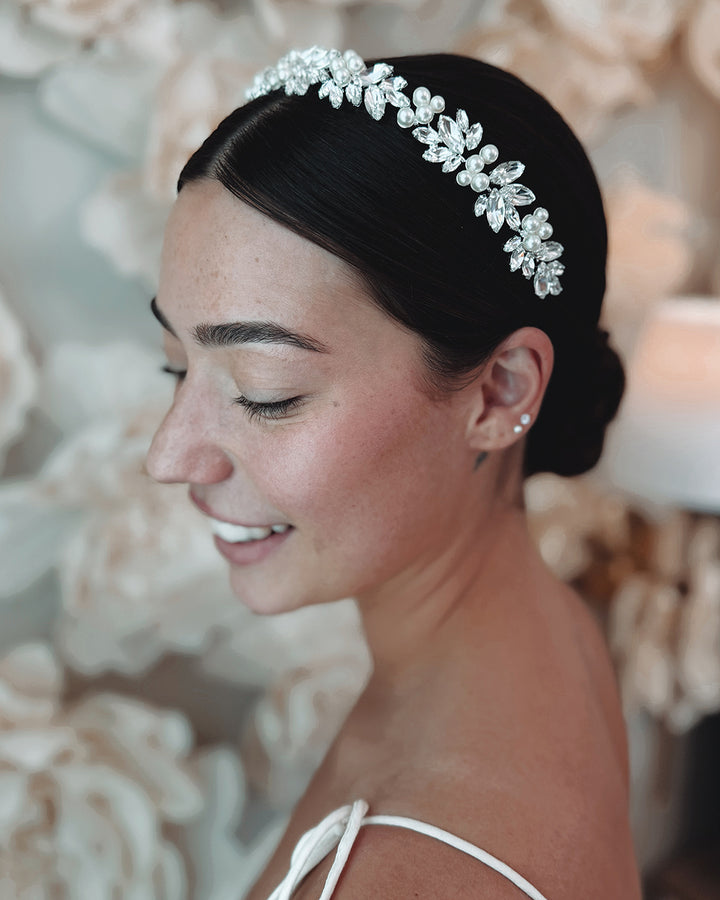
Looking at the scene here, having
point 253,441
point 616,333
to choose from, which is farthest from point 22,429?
point 616,333

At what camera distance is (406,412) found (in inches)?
31.9

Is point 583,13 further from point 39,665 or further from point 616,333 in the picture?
point 39,665

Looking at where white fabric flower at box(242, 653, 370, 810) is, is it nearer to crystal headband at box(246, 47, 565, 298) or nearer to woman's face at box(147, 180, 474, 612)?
woman's face at box(147, 180, 474, 612)

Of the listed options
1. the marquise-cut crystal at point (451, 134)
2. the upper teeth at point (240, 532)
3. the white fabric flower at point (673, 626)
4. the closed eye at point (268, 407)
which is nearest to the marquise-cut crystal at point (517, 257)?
the marquise-cut crystal at point (451, 134)

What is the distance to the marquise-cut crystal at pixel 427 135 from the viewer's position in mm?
760

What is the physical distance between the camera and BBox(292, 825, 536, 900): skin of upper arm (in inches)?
25.4

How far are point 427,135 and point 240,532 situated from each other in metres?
0.42

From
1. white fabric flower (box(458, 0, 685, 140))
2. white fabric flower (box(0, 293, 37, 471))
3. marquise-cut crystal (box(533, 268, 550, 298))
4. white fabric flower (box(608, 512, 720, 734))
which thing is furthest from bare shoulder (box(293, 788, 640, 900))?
white fabric flower (box(458, 0, 685, 140))

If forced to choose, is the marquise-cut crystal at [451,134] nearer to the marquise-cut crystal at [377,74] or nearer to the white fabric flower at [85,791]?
the marquise-cut crystal at [377,74]

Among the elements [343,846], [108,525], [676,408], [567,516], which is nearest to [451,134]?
[343,846]

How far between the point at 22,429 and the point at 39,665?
1.12 ft

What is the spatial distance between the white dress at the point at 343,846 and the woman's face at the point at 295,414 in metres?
0.23

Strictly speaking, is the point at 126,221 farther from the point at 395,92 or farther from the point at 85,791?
the point at 85,791

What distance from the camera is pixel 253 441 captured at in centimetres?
81
